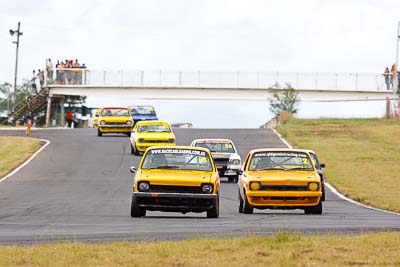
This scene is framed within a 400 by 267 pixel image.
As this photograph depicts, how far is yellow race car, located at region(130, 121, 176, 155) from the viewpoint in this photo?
4628 cm

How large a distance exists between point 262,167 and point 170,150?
6.72 feet

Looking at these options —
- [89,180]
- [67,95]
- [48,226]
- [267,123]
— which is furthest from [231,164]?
[67,95]

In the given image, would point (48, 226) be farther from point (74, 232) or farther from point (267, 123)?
point (267, 123)

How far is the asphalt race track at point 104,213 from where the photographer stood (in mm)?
16453

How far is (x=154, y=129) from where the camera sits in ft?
156

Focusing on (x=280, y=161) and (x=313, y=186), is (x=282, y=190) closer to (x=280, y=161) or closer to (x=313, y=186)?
(x=313, y=186)

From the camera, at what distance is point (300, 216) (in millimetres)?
21156

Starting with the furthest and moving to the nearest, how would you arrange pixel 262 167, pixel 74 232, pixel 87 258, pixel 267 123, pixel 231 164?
pixel 267 123
pixel 231 164
pixel 262 167
pixel 74 232
pixel 87 258

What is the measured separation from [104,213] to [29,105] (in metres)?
62.5

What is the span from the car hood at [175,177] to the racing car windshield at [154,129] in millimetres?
26116

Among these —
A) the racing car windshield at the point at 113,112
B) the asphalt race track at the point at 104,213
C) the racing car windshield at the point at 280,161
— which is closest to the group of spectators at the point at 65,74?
the racing car windshield at the point at 113,112

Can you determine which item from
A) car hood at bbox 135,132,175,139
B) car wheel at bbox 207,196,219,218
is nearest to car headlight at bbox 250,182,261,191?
car wheel at bbox 207,196,219,218

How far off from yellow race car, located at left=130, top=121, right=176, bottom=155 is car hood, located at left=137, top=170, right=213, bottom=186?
24.7m

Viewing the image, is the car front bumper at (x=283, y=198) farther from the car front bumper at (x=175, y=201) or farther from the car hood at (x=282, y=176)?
the car front bumper at (x=175, y=201)
